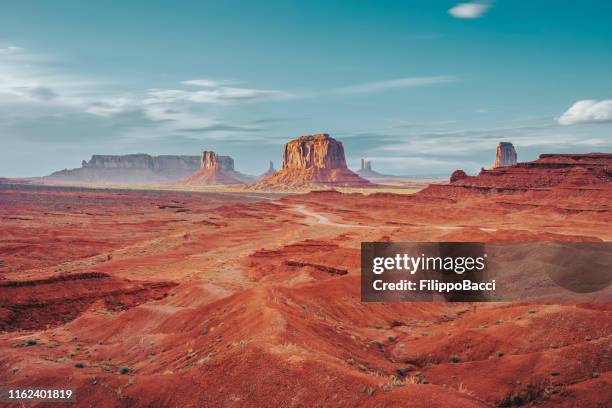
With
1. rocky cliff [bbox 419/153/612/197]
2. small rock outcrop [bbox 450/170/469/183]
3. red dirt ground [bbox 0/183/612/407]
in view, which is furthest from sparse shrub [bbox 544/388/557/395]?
small rock outcrop [bbox 450/170/469/183]

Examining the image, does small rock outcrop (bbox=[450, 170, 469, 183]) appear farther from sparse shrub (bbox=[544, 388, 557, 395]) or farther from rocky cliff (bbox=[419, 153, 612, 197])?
sparse shrub (bbox=[544, 388, 557, 395])

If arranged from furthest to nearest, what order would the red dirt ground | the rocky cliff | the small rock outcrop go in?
1. the small rock outcrop
2. the rocky cliff
3. the red dirt ground

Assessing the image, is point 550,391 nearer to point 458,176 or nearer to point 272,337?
point 272,337

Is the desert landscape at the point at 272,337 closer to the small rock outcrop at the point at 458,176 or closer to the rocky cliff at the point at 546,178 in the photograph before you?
the rocky cliff at the point at 546,178

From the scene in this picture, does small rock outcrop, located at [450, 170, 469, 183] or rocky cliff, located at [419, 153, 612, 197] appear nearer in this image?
rocky cliff, located at [419, 153, 612, 197]

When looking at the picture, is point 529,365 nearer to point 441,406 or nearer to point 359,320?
point 441,406

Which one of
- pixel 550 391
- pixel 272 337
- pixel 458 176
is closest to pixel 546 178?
pixel 458 176

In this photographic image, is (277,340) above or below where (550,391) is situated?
above

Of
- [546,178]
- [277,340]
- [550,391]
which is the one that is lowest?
[550,391]

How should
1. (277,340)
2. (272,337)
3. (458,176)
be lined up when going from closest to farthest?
(277,340) < (272,337) < (458,176)
